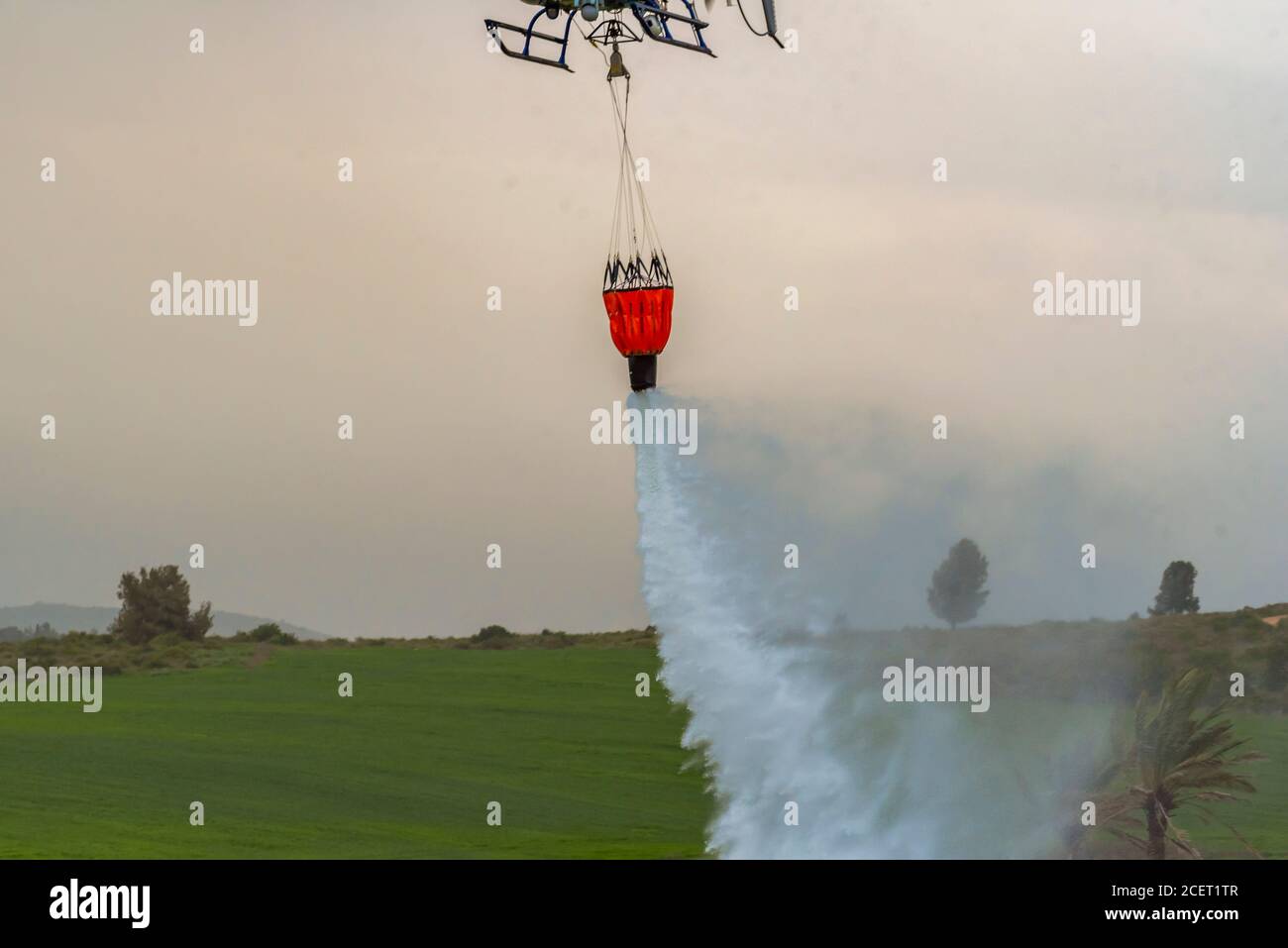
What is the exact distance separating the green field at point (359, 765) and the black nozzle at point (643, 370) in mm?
34891

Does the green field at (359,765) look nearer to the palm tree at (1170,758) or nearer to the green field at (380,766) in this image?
the green field at (380,766)

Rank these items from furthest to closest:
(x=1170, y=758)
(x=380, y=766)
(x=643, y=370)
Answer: (x=380, y=766), (x=1170, y=758), (x=643, y=370)

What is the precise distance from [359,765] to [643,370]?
5681 cm

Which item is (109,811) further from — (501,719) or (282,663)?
(282,663)

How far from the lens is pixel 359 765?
91562mm


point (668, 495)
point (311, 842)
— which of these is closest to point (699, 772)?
point (311, 842)

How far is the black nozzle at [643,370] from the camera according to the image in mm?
40750

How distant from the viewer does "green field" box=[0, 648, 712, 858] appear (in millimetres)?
74188

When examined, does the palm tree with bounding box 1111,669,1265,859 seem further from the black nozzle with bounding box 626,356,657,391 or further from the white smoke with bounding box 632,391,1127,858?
the black nozzle with bounding box 626,356,657,391

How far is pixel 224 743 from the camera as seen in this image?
312 feet

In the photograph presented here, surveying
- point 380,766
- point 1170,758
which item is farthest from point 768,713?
point 380,766

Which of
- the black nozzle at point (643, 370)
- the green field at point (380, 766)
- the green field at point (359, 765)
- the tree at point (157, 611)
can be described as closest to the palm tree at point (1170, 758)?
the green field at point (380, 766)

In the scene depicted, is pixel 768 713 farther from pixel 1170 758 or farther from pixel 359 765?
pixel 359 765
